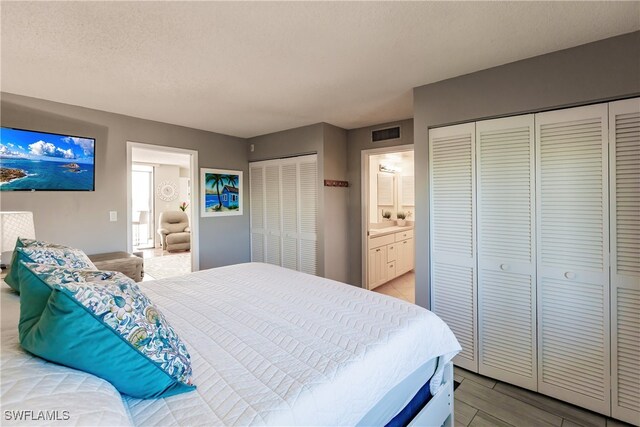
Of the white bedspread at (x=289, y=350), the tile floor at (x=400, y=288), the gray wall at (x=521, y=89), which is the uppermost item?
the gray wall at (x=521, y=89)

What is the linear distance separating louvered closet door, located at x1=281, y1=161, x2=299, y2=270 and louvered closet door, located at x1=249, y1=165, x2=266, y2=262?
0.47 meters

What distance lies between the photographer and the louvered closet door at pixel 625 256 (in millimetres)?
1763

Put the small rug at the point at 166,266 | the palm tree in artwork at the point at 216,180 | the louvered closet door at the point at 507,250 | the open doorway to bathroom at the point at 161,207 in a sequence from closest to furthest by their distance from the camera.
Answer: the louvered closet door at the point at 507,250, the palm tree in artwork at the point at 216,180, the small rug at the point at 166,266, the open doorway to bathroom at the point at 161,207

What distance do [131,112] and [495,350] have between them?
14.1 feet

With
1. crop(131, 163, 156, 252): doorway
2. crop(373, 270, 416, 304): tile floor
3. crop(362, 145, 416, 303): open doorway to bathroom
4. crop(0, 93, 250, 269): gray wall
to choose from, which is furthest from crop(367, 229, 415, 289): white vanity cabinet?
crop(131, 163, 156, 252): doorway

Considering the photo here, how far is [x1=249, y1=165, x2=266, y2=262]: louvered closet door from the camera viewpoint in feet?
14.9

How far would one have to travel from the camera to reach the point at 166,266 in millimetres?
5582

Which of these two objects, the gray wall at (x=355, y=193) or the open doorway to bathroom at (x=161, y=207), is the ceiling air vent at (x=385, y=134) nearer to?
the gray wall at (x=355, y=193)

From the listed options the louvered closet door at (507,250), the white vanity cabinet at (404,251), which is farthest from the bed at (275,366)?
the white vanity cabinet at (404,251)

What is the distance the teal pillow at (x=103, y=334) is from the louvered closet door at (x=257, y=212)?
3557mm

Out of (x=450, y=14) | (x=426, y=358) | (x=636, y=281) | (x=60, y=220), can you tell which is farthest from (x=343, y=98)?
(x=60, y=220)

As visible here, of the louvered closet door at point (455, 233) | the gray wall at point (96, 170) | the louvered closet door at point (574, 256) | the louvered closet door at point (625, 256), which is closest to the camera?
the louvered closet door at point (625, 256)

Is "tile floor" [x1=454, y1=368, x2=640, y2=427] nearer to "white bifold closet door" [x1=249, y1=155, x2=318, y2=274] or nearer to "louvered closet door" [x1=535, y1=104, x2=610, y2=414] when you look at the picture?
"louvered closet door" [x1=535, y1=104, x2=610, y2=414]

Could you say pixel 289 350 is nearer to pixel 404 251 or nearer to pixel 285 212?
pixel 285 212
